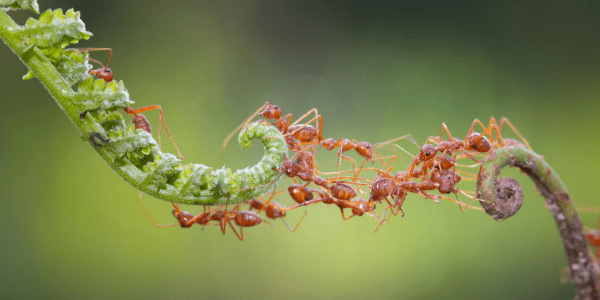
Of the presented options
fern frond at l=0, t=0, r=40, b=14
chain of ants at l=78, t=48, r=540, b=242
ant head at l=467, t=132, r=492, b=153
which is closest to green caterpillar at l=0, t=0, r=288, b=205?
fern frond at l=0, t=0, r=40, b=14

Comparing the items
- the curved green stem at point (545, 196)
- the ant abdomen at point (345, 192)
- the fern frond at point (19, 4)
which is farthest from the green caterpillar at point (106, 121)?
the ant abdomen at point (345, 192)

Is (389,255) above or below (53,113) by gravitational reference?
below

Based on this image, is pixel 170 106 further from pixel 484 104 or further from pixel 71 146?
pixel 484 104

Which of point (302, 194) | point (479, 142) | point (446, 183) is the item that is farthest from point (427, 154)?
point (302, 194)

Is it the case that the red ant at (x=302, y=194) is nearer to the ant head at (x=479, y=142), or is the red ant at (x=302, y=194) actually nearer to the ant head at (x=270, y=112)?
the ant head at (x=270, y=112)

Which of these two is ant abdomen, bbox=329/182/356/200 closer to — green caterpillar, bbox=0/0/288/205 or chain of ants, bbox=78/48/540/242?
chain of ants, bbox=78/48/540/242

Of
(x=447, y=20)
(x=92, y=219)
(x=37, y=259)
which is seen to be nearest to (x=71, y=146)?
(x=92, y=219)
